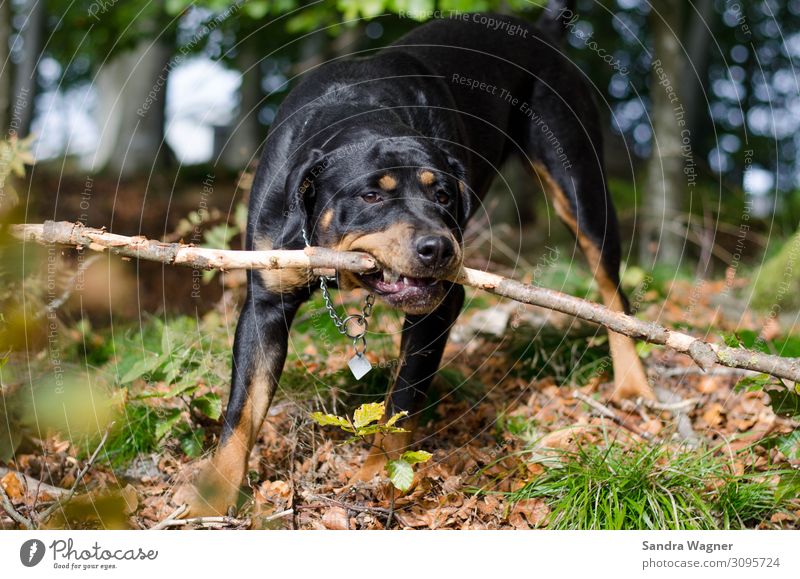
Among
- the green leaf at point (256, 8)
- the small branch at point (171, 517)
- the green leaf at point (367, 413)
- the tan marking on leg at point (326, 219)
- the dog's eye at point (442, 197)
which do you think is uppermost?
the green leaf at point (256, 8)

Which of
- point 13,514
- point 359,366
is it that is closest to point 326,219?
point 359,366

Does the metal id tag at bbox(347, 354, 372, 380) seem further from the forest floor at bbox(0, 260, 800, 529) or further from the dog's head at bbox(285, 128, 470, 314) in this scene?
the forest floor at bbox(0, 260, 800, 529)

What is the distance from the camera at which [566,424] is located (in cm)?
421

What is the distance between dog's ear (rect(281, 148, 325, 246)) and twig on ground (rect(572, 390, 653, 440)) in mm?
1823

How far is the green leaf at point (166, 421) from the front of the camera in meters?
3.59

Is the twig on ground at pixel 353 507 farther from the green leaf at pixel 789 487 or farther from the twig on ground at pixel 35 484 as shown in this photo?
the green leaf at pixel 789 487

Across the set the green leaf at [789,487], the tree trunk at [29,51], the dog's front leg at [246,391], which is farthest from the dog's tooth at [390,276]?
the tree trunk at [29,51]

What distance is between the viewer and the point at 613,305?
16.7ft

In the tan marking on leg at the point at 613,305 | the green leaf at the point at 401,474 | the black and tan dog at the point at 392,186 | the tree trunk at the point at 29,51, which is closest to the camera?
the green leaf at the point at 401,474

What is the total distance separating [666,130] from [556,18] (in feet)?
9.89

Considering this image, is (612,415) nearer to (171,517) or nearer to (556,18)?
(171,517)

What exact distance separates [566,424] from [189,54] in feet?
17.2

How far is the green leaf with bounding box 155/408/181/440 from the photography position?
141 inches
